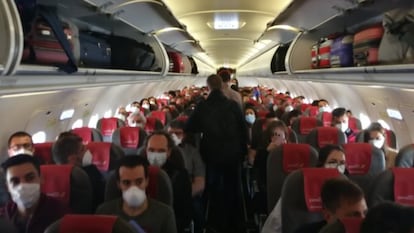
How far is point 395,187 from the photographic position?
417 centimetres

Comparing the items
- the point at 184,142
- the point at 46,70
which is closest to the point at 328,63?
the point at 184,142

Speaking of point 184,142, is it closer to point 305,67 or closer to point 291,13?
point 291,13

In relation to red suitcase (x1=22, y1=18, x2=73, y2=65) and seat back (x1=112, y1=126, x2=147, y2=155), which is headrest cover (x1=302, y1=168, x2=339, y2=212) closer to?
red suitcase (x1=22, y1=18, x2=73, y2=65)

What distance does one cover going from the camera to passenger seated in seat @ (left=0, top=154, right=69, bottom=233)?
12.3 ft

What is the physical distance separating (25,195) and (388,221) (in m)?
2.47

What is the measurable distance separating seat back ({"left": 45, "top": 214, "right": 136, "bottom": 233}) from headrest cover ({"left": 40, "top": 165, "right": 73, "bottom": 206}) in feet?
5.52

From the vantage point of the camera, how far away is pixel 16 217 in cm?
384

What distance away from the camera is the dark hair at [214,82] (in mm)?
6887

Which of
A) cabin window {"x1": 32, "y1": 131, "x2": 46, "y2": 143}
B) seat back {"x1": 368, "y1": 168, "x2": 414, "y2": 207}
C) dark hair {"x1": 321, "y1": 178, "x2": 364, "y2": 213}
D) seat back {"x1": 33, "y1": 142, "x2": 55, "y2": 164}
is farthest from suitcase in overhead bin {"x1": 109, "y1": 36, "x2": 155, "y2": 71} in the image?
dark hair {"x1": 321, "y1": 178, "x2": 364, "y2": 213}

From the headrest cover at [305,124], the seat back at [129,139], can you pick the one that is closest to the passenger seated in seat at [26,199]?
the seat back at [129,139]

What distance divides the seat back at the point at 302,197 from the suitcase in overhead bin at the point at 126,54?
4415mm

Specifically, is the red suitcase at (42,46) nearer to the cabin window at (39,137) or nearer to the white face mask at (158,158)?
the white face mask at (158,158)

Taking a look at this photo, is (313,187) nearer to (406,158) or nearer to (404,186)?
(404,186)

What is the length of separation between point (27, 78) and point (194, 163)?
272 cm
